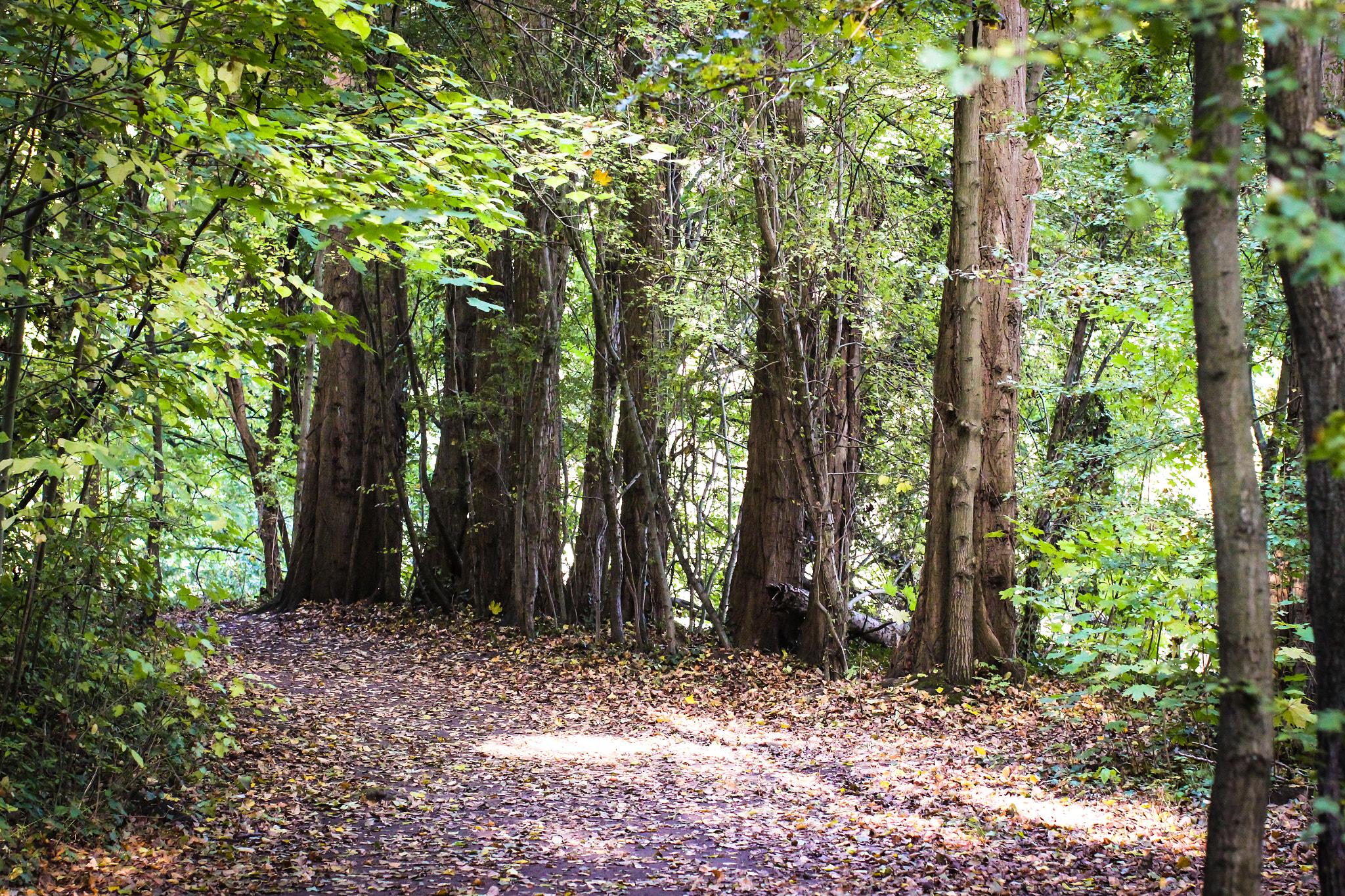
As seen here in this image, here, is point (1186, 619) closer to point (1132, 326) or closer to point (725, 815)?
point (725, 815)

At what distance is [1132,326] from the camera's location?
9.96 metres

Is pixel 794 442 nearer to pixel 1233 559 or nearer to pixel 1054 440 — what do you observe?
pixel 1054 440

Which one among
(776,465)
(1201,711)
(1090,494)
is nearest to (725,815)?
(1201,711)

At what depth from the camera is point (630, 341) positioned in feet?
36.6

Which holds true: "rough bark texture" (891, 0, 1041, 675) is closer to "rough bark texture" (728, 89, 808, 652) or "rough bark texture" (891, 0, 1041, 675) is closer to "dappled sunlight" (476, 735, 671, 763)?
"rough bark texture" (728, 89, 808, 652)

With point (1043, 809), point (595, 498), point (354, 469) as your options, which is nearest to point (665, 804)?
point (1043, 809)

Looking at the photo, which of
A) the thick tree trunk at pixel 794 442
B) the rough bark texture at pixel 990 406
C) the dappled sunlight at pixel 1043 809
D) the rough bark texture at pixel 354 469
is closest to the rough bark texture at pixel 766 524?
the thick tree trunk at pixel 794 442

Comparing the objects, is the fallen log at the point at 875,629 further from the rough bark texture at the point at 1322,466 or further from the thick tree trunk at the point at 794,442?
the rough bark texture at the point at 1322,466

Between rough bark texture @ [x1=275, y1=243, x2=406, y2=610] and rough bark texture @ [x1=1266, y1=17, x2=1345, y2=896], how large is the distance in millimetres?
12402

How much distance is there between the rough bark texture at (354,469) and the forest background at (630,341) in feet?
0.20

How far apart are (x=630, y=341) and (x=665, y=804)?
21.7 ft

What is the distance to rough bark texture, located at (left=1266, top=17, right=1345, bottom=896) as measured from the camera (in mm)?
2334

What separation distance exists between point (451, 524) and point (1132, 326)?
30.8 feet

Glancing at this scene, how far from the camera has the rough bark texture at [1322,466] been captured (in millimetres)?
2334
